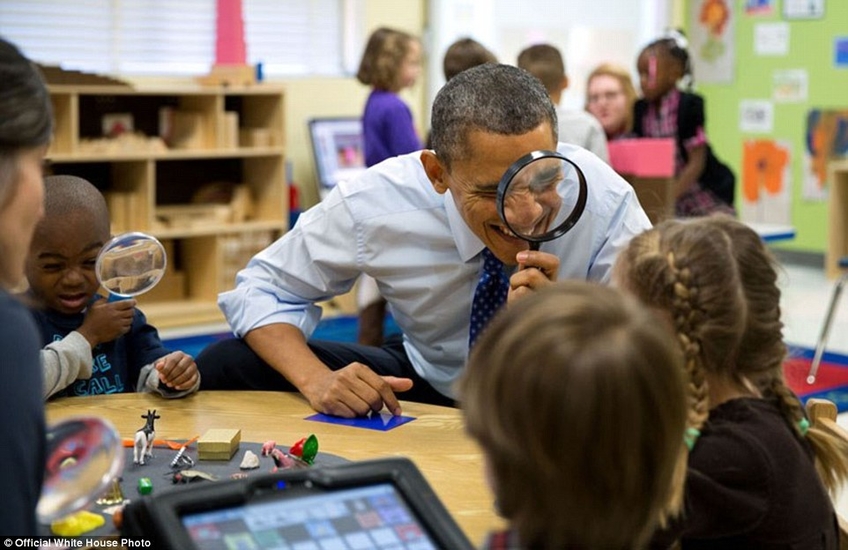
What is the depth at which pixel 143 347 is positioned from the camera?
7.98 feet

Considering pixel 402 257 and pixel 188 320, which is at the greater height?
pixel 402 257

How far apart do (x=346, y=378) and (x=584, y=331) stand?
1.14 m

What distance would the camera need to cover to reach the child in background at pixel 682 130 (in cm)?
620

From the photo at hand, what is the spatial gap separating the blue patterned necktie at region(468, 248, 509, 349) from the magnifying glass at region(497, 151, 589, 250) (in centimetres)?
34

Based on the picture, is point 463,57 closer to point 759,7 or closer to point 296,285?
point 296,285

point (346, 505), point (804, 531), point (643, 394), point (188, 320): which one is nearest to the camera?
point (643, 394)

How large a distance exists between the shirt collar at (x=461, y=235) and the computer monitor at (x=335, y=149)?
15.7ft

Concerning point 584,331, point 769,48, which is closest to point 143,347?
point 584,331

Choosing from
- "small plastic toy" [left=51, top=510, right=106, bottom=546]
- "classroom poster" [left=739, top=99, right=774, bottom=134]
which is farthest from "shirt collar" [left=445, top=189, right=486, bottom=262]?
"classroom poster" [left=739, top=99, right=774, bottom=134]

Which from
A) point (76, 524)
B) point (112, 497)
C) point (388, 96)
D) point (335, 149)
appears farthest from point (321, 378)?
point (335, 149)

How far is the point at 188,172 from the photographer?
709 centimetres

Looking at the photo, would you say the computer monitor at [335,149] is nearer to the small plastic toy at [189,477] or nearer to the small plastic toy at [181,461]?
the small plastic toy at [181,461]

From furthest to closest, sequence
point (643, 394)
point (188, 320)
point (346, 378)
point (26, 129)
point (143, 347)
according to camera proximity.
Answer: point (188, 320)
point (143, 347)
point (346, 378)
point (26, 129)
point (643, 394)

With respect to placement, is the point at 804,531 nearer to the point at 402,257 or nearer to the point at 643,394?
the point at 643,394
